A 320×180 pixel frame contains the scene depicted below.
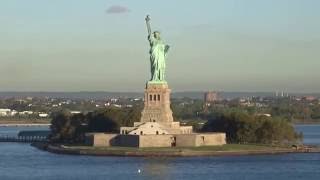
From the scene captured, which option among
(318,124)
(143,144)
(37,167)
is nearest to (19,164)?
(37,167)

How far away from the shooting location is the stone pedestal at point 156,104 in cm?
7219

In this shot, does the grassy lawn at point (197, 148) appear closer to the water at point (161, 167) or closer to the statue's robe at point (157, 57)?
the water at point (161, 167)

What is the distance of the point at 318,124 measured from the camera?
6786 inches

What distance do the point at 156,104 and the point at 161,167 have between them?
14254 millimetres

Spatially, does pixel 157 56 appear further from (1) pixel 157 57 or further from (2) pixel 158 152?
(2) pixel 158 152

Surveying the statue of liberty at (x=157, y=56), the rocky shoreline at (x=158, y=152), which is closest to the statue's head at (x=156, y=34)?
the statue of liberty at (x=157, y=56)

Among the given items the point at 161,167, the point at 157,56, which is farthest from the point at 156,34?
the point at 161,167

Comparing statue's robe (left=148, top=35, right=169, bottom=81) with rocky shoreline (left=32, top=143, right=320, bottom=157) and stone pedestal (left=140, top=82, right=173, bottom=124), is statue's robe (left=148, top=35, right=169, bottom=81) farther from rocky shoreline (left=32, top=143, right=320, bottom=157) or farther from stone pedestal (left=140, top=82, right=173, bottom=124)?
rocky shoreline (left=32, top=143, right=320, bottom=157)

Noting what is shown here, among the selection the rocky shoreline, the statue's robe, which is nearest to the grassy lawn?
the rocky shoreline

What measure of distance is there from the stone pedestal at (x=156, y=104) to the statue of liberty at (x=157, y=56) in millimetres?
559

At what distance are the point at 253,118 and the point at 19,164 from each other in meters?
19.9

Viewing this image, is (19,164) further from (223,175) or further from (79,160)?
(223,175)

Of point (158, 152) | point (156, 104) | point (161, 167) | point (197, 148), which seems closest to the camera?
point (161, 167)

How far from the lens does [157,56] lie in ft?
239
